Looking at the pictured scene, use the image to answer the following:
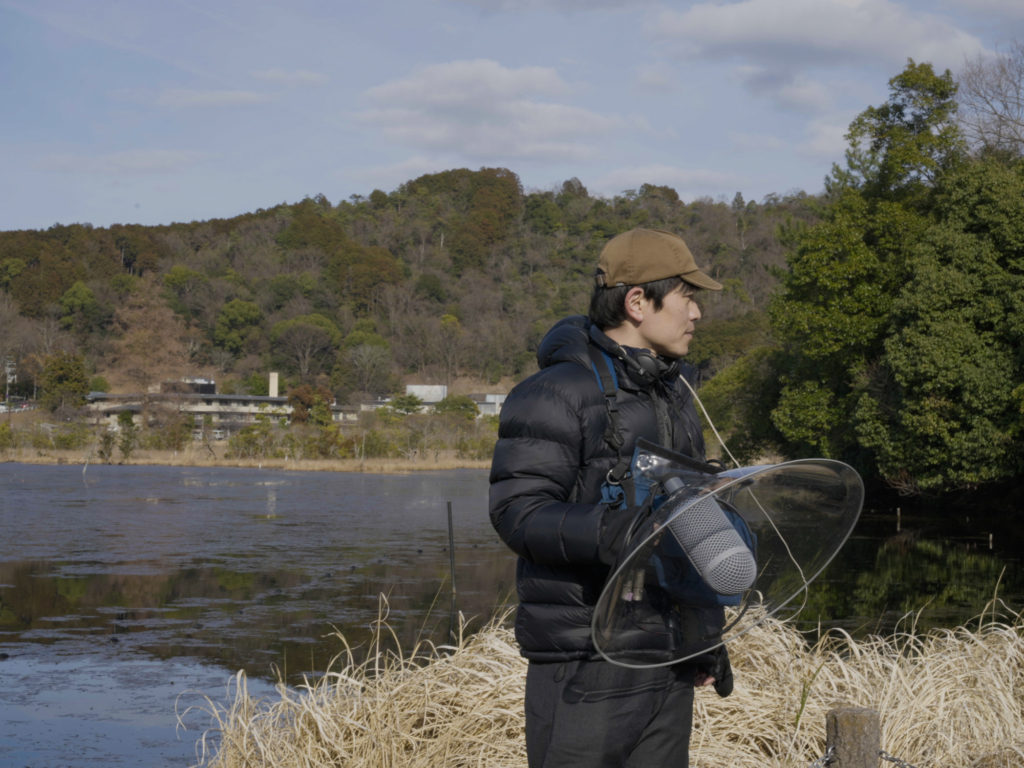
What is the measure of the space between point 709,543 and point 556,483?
315mm

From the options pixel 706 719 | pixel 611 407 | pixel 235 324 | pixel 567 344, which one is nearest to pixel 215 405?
pixel 235 324

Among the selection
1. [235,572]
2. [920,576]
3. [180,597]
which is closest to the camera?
[180,597]

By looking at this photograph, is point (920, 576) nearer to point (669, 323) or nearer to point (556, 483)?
point (669, 323)

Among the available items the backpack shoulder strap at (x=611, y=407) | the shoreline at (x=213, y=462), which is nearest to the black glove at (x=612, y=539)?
the backpack shoulder strap at (x=611, y=407)

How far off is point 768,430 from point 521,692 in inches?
1170

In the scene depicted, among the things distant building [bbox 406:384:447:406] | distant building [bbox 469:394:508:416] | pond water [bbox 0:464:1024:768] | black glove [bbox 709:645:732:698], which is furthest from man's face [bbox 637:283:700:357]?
distant building [bbox 406:384:447:406]

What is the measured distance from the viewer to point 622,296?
2.37 metres

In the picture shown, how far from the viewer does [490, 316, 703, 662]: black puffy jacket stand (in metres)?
2.15

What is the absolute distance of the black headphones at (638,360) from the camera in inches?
90.4

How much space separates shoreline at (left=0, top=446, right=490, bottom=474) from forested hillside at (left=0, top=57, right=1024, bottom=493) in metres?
13.5

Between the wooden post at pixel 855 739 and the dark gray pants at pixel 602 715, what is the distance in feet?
2.76

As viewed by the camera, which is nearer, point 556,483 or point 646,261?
point 556,483

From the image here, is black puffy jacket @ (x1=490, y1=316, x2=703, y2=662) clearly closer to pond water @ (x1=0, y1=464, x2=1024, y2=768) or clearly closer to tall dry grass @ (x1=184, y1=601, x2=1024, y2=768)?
tall dry grass @ (x1=184, y1=601, x2=1024, y2=768)

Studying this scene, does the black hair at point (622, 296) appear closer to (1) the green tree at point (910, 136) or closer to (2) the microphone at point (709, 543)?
(2) the microphone at point (709, 543)
